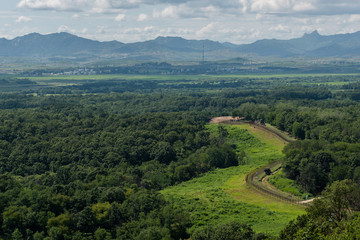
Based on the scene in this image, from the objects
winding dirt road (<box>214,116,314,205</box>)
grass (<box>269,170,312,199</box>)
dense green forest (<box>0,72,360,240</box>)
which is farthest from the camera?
grass (<box>269,170,312,199</box>)

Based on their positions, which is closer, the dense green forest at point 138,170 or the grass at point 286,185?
the dense green forest at point 138,170

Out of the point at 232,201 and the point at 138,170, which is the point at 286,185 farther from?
the point at 138,170

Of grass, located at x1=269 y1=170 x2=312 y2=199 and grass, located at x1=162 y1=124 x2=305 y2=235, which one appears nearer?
grass, located at x1=162 y1=124 x2=305 y2=235

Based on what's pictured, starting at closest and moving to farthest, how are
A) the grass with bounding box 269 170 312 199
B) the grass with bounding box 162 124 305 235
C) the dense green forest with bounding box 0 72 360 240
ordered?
1. the dense green forest with bounding box 0 72 360 240
2. the grass with bounding box 162 124 305 235
3. the grass with bounding box 269 170 312 199

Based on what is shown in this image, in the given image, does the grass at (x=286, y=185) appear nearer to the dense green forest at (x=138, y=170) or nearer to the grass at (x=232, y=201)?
the dense green forest at (x=138, y=170)

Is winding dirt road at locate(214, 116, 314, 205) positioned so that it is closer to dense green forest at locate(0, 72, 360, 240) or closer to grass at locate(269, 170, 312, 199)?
grass at locate(269, 170, 312, 199)

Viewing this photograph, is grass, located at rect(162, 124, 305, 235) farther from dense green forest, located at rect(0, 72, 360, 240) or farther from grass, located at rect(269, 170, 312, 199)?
grass, located at rect(269, 170, 312, 199)

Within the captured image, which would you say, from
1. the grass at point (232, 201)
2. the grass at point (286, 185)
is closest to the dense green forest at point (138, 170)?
the grass at point (286, 185)

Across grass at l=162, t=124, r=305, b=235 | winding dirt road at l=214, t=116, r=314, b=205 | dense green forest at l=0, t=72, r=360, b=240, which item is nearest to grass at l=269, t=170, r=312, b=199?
winding dirt road at l=214, t=116, r=314, b=205
